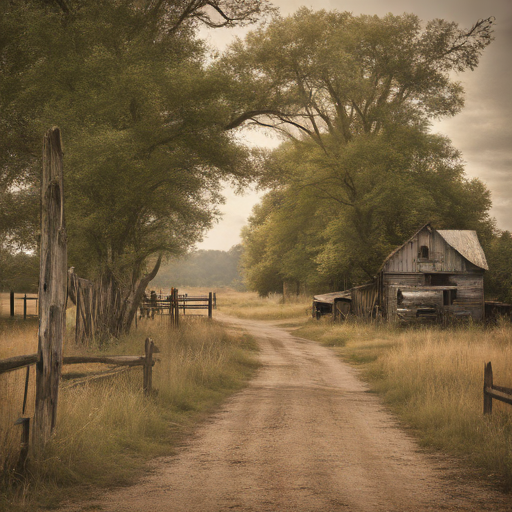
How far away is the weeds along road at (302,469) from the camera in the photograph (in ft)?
17.8

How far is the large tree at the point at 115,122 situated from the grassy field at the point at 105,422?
13.4 ft

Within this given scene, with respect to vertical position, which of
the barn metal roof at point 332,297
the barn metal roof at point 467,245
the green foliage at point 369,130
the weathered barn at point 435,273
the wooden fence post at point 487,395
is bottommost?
the wooden fence post at point 487,395

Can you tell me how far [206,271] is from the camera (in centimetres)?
16488

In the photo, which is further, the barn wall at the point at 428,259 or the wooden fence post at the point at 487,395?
the barn wall at the point at 428,259

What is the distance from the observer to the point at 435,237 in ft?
92.7

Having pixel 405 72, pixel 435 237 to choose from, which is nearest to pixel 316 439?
pixel 435 237

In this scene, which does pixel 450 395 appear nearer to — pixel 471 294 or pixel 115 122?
pixel 115 122

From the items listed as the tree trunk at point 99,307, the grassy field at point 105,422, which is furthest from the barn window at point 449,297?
the tree trunk at point 99,307

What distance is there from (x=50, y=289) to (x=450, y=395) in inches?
318

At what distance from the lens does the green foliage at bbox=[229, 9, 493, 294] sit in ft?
90.4

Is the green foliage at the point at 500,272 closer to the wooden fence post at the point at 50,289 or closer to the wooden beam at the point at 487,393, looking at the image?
the wooden beam at the point at 487,393

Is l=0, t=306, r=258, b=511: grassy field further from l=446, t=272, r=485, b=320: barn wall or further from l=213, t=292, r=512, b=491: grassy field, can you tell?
l=446, t=272, r=485, b=320: barn wall

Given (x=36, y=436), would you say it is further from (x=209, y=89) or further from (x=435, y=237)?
(x=435, y=237)

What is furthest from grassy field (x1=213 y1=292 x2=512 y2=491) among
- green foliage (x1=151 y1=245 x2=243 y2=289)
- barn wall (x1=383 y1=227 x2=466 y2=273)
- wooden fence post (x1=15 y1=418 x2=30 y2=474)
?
green foliage (x1=151 y1=245 x2=243 y2=289)
